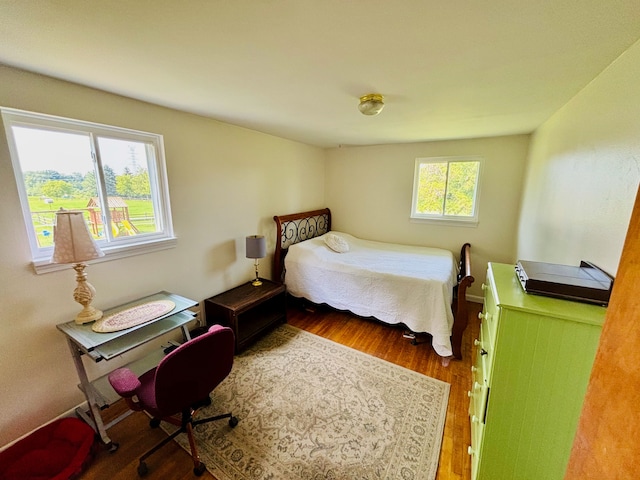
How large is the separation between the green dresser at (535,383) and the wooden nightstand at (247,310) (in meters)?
2.08

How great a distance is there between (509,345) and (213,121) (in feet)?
9.81

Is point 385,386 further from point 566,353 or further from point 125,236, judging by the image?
point 125,236

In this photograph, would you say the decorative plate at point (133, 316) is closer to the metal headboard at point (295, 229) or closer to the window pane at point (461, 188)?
the metal headboard at point (295, 229)

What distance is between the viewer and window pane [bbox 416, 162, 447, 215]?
3727mm

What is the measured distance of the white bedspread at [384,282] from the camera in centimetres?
247

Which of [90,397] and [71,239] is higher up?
[71,239]

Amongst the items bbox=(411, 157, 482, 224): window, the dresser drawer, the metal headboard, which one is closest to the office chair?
the dresser drawer

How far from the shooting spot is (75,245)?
4.93ft

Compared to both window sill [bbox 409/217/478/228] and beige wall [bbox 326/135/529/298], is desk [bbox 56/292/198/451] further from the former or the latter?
window sill [bbox 409/217/478/228]

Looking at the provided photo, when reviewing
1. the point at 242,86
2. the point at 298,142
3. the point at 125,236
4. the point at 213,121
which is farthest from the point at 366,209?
the point at 125,236

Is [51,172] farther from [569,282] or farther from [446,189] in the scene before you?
[446,189]

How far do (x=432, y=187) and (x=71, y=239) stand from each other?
160 inches

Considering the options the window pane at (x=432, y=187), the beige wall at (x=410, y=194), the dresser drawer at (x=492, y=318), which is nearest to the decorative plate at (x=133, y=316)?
the dresser drawer at (x=492, y=318)

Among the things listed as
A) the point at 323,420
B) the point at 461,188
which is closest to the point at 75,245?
the point at 323,420
